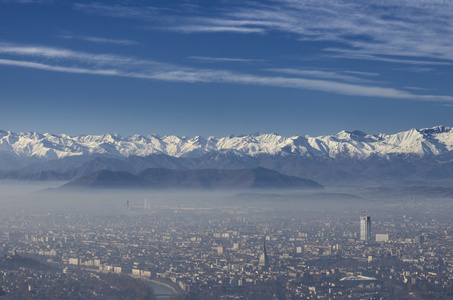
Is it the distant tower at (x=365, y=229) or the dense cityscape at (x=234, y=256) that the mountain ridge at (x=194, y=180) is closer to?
the dense cityscape at (x=234, y=256)

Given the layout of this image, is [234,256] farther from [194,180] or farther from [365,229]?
[194,180]

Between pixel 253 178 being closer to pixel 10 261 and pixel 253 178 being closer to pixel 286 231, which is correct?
pixel 286 231

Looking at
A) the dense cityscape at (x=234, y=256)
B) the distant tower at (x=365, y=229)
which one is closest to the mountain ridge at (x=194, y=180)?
the dense cityscape at (x=234, y=256)

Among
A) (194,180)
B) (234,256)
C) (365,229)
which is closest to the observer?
(234,256)

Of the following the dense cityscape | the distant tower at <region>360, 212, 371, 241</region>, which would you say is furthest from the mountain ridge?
the distant tower at <region>360, 212, 371, 241</region>

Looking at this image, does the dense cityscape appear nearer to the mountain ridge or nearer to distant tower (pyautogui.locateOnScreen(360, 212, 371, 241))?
distant tower (pyautogui.locateOnScreen(360, 212, 371, 241))

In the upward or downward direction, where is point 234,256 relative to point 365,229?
downward

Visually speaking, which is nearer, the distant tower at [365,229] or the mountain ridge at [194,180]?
the distant tower at [365,229]

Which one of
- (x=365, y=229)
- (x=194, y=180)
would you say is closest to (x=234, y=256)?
(x=365, y=229)
